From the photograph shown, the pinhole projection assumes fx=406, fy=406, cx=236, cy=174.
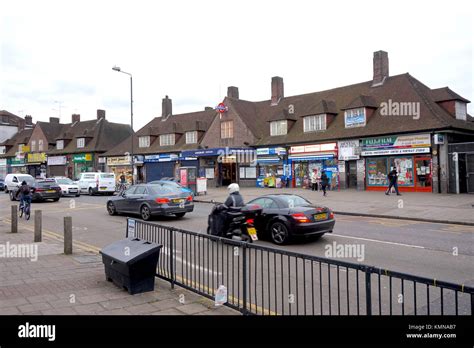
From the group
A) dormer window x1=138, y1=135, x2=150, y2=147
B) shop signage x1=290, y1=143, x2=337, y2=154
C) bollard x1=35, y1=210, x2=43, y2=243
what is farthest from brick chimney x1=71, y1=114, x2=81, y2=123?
bollard x1=35, y1=210, x2=43, y2=243

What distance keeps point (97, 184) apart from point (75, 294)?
2833 centimetres

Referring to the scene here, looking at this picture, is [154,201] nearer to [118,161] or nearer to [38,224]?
[38,224]

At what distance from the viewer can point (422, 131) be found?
2480 centimetres

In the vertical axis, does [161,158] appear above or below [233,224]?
above

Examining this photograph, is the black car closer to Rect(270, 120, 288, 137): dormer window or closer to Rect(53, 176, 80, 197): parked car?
Rect(53, 176, 80, 197): parked car

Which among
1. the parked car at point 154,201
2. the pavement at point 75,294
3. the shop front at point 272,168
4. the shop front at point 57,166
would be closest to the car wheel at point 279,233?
the pavement at point 75,294

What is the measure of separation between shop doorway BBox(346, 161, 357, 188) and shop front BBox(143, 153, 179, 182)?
19784mm

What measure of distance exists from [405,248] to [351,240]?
1.58 m

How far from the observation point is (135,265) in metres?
5.97

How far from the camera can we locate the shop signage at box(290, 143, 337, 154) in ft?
98.1

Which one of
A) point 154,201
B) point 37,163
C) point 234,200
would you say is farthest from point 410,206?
point 37,163

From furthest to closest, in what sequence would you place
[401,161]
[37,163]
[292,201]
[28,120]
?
1. [28,120]
2. [37,163]
3. [401,161]
4. [292,201]

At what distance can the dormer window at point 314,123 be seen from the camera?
106 ft

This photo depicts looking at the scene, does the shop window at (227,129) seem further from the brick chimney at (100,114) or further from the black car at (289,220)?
the black car at (289,220)
